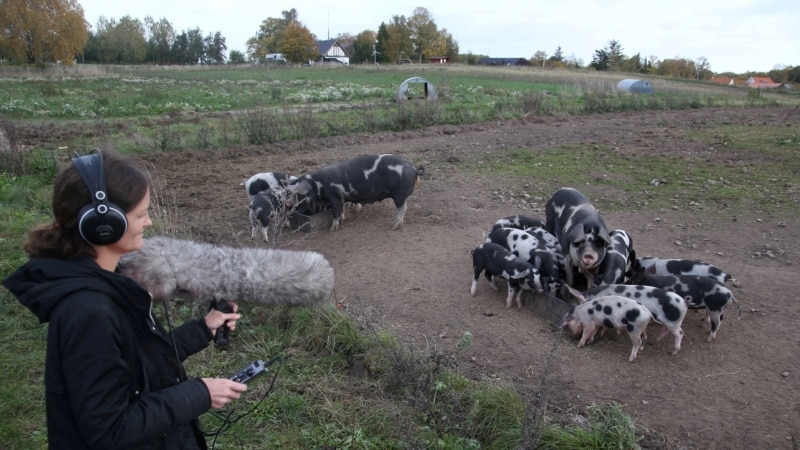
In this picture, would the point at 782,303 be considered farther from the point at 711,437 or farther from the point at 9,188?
the point at 9,188

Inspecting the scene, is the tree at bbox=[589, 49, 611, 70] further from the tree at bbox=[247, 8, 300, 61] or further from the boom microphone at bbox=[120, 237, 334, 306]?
the boom microphone at bbox=[120, 237, 334, 306]

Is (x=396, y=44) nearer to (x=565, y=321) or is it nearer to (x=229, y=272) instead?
(x=565, y=321)

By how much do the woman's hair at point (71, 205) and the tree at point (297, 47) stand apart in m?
80.0

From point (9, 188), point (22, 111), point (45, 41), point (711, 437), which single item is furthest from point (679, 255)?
point (45, 41)

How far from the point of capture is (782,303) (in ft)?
20.4

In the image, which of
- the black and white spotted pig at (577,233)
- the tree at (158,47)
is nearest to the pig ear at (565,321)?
the black and white spotted pig at (577,233)

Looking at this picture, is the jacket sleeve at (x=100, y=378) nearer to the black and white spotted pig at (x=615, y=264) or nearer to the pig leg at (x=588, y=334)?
the pig leg at (x=588, y=334)

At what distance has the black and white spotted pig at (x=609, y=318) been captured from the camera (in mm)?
5207

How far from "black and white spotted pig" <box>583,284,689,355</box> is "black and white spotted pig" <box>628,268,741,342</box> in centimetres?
27

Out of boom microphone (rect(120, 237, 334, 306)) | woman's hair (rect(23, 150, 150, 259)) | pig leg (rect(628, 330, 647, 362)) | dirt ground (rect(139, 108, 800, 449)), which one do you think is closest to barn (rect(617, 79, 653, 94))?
dirt ground (rect(139, 108, 800, 449))

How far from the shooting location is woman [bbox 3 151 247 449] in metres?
1.84

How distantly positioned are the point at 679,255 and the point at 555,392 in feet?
12.8

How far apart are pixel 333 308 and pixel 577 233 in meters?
2.89

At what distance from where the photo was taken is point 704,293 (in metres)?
5.59
